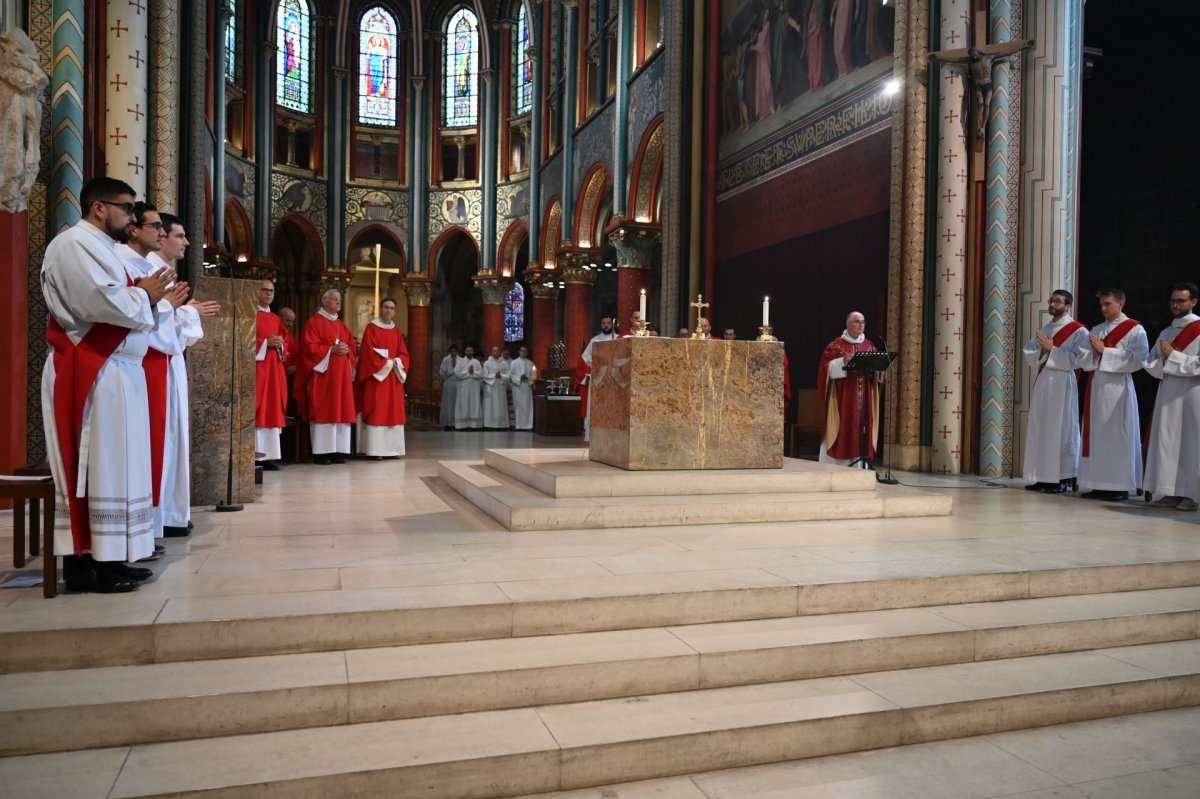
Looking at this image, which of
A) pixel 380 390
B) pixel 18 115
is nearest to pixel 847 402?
pixel 380 390

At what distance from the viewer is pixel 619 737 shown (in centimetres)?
312

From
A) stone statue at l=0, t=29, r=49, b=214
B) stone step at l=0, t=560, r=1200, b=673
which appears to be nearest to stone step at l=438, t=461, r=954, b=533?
stone step at l=0, t=560, r=1200, b=673

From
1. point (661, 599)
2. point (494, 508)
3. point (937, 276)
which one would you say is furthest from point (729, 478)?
point (937, 276)

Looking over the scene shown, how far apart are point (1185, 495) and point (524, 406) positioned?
15.4 meters

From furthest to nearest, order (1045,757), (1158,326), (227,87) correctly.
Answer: (227,87), (1158,326), (1045,757)

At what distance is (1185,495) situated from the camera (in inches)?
285

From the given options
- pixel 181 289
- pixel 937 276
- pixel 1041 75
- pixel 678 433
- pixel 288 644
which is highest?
pixel 1041 75

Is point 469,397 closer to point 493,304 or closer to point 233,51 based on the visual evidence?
point 493,304

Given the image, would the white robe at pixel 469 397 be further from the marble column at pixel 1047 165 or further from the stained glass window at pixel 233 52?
the marble column at pixel 1047 165

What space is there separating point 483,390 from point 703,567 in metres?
17.1

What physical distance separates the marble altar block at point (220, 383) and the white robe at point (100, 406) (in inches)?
93.8

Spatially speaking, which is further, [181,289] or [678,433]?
[678,433]

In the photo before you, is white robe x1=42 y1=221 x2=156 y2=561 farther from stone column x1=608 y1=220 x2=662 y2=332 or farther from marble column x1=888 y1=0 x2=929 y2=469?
stone column x1=608 y1=220 x2=662 y2=332

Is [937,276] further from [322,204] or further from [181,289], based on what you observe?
[322,204]
